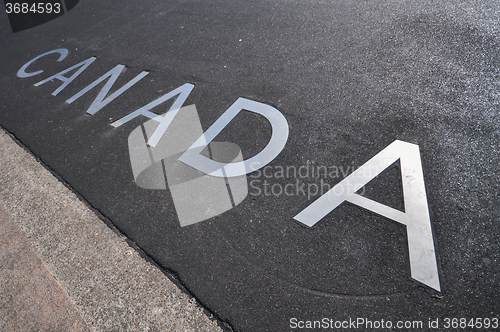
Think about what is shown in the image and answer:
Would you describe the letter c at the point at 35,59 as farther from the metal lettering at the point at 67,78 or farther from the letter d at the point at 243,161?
the letter d at the point at 243,161

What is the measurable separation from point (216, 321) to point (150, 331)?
54 centimetres

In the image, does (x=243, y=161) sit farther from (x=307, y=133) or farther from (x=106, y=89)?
(x=106, y=89)

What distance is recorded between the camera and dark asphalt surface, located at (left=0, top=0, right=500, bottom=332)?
9.04ft

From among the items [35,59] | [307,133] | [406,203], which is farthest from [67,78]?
[406,203]

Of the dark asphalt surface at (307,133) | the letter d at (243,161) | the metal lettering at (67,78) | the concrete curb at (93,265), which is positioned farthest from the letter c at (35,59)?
the letter d at (243,161)

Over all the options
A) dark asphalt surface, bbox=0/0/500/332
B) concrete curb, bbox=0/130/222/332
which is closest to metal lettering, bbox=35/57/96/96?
dark asphalt surface, bbox=0/0/500/332

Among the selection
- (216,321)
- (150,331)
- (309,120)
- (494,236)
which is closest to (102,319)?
(150,331)

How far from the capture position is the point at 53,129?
5.00 meters

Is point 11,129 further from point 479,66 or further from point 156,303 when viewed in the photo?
point 479,66

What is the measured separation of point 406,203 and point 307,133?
139cm

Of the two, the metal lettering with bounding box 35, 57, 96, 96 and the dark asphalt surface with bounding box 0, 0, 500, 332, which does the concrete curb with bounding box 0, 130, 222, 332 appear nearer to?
the dark asphalt surface with bounding box 0, 0, 500, 332

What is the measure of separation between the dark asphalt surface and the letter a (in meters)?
0.07

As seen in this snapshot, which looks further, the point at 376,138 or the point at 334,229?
the point at 376,138

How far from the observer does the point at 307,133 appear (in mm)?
A: 4078
